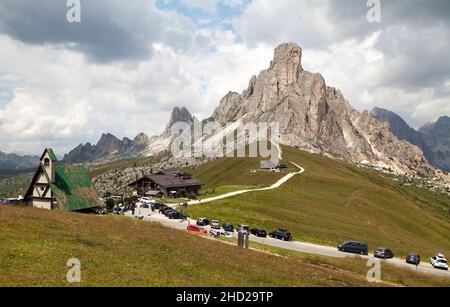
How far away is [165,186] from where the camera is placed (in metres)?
126

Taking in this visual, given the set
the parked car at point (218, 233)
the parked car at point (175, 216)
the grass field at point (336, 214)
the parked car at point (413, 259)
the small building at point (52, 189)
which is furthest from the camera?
the parked car at point (175, 216)

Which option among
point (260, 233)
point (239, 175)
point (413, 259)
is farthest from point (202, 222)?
point (239, 175)

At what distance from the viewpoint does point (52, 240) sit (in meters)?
30.4

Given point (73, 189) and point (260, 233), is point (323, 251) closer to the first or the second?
point (260, 233)

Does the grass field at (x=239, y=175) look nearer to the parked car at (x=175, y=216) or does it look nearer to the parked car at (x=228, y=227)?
the parked car at (x=175, y=216)

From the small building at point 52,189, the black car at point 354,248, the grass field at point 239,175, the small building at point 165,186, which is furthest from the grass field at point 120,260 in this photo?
the grass field at point 239,175

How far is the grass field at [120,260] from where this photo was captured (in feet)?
74.0

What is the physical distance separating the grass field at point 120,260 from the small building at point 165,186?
84.3 m

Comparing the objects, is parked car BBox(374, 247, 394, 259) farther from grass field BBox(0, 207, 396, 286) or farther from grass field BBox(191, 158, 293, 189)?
grass field BBox(191, 158, 293, 189)

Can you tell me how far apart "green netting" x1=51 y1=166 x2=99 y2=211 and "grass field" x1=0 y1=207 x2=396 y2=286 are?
79.8ft

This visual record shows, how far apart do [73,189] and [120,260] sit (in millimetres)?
45538
